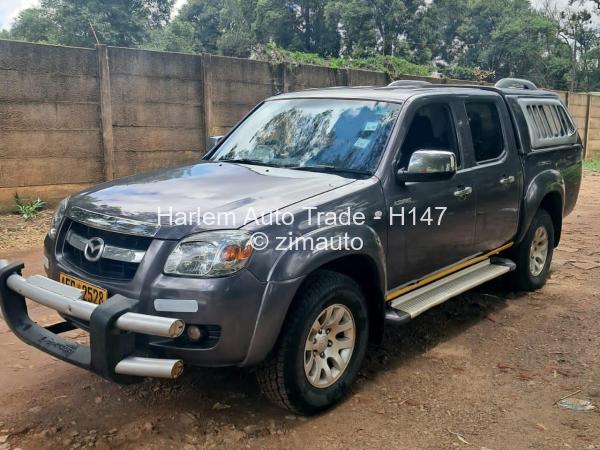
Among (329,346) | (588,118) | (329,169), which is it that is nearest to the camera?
(329,346)

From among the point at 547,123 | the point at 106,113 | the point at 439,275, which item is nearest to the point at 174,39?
the point at 106,113

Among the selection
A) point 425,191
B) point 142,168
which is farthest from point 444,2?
point 425,191

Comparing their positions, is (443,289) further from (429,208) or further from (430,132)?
(430,132)

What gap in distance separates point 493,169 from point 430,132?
2.54ft

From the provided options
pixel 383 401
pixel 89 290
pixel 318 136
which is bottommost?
pixel 383 401

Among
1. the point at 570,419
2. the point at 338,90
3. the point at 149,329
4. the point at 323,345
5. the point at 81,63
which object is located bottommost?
the point at 570,419

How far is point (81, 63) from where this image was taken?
759cm

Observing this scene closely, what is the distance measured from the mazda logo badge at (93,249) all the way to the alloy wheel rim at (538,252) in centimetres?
400

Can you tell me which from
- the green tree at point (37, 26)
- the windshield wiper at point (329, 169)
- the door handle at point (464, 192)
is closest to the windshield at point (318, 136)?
the windshield wiper at point (329, 169)

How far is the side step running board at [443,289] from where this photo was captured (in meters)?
3.68

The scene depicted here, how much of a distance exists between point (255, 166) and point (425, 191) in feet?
3.82

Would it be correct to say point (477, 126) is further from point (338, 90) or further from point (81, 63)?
point (81, 63)

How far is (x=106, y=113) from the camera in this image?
25.7ft

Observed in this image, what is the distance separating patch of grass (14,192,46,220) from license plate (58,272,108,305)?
4747 mm
